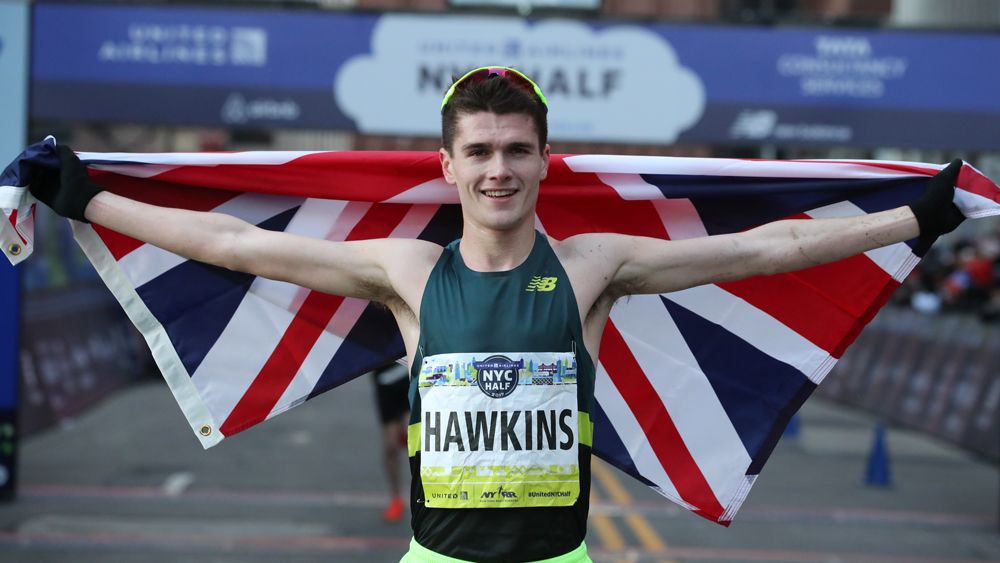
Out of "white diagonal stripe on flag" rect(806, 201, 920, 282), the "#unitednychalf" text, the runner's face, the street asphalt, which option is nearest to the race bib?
the "#unitednychalf" text

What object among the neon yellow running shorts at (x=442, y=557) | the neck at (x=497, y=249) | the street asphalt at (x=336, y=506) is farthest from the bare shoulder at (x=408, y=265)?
the street asphalt at (x=336, y=506)

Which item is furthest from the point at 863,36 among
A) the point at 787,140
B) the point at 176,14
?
the point at 176,14

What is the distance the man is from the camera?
12.4 feet

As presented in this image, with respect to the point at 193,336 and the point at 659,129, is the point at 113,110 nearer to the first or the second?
the point at 659,129

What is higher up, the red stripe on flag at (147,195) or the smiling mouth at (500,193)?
the smiling mouth at (500,193)

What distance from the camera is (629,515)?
429 inches

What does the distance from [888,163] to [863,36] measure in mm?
7045

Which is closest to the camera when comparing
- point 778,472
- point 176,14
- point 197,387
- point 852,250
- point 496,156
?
point 496,156

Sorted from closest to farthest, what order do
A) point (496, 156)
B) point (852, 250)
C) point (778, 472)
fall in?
point (496, 156) < point (852, 250) < point (778, 472)

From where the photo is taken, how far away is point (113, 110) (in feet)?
37.8

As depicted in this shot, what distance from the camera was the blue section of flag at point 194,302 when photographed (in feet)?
15.9

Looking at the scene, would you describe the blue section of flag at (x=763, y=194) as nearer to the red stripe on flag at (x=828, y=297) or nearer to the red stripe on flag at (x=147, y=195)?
the red stripe on flag at (x=828, y=297)

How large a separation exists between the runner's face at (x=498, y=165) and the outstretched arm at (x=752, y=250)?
1.27ft

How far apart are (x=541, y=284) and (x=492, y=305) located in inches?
6.5
